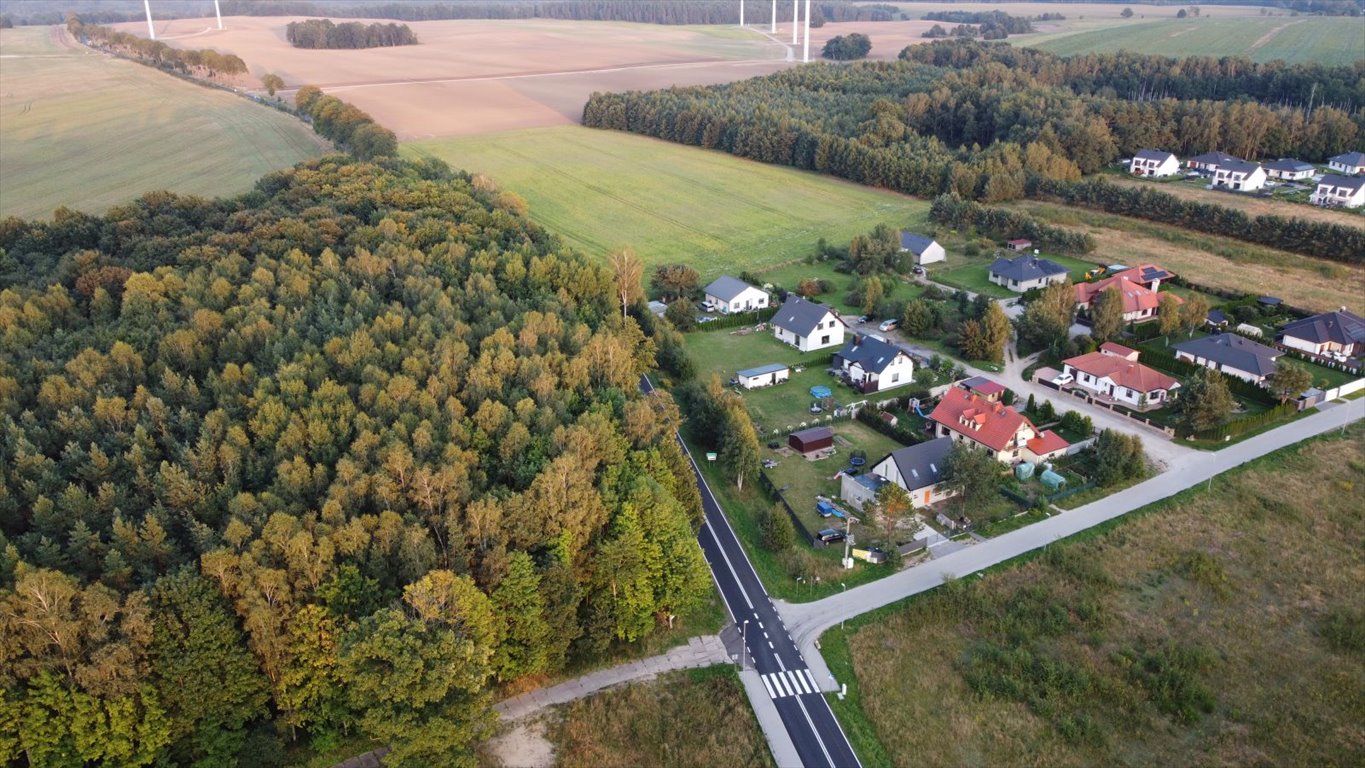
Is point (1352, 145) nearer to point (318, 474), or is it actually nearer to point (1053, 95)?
point (1053, 95)

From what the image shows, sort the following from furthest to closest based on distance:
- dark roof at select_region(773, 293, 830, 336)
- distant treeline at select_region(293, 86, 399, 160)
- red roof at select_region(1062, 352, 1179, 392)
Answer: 1. distant treeline at select_region(293, 86, 399, 160)
2. dark roof at select_region(773, 293, 830, 336)
3. red roof at select_region(1062, 352, 1179, 392)

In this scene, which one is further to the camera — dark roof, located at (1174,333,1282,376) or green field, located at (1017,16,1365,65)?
green field, located at (1017,16,1365,65)

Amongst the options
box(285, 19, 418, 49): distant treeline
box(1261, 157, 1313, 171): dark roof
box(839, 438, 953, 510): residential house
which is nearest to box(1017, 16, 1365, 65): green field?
box(1261, 157, 1313, 171): dark roof

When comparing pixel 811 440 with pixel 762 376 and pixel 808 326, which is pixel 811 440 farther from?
pixel 808 326

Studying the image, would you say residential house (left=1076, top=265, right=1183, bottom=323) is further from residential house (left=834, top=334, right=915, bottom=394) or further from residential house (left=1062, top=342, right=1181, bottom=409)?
residential house (left=834, top=334, right=915, bottom=394)

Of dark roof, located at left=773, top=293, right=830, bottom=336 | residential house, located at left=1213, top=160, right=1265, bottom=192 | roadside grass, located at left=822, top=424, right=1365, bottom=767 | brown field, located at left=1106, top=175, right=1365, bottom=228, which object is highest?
residential house, located at left=1213, top=160, right=1265, bottom=192

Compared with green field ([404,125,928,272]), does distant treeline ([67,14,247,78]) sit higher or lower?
higher

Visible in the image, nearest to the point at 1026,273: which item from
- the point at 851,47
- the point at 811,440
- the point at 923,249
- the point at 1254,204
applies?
the point at 923,249
